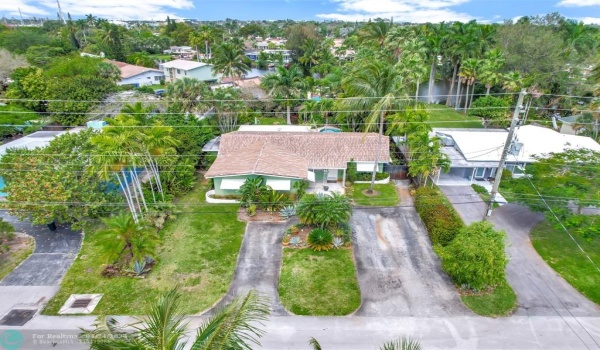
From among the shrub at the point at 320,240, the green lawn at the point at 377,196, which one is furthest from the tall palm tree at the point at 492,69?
the shrub at the point at 320,240

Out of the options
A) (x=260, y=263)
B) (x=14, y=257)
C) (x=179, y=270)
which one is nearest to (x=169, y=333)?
(x=260, y=263)

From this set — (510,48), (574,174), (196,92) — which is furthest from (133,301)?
(510,48)

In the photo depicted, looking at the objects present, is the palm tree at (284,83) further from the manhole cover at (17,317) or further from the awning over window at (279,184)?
the manhole cover at (17,317)

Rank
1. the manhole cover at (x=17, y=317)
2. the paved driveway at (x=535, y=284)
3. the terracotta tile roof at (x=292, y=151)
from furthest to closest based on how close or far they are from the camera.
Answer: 1. the terracotta tile roof at (x=292, y=151)
2. the paved driveway at (x=535, y=284)
3. the manhole cover at (x=17, y=317)

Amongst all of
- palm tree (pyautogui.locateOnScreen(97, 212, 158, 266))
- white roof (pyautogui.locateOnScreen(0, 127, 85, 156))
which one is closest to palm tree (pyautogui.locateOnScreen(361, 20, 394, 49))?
white roof (pyautogui.locateOnScreen(0, 127, 85, 156))

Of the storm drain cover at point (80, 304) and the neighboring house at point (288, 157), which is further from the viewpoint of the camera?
the neighboring house at point (288, 157)

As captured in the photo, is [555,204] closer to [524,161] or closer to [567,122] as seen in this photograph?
[524,161]
